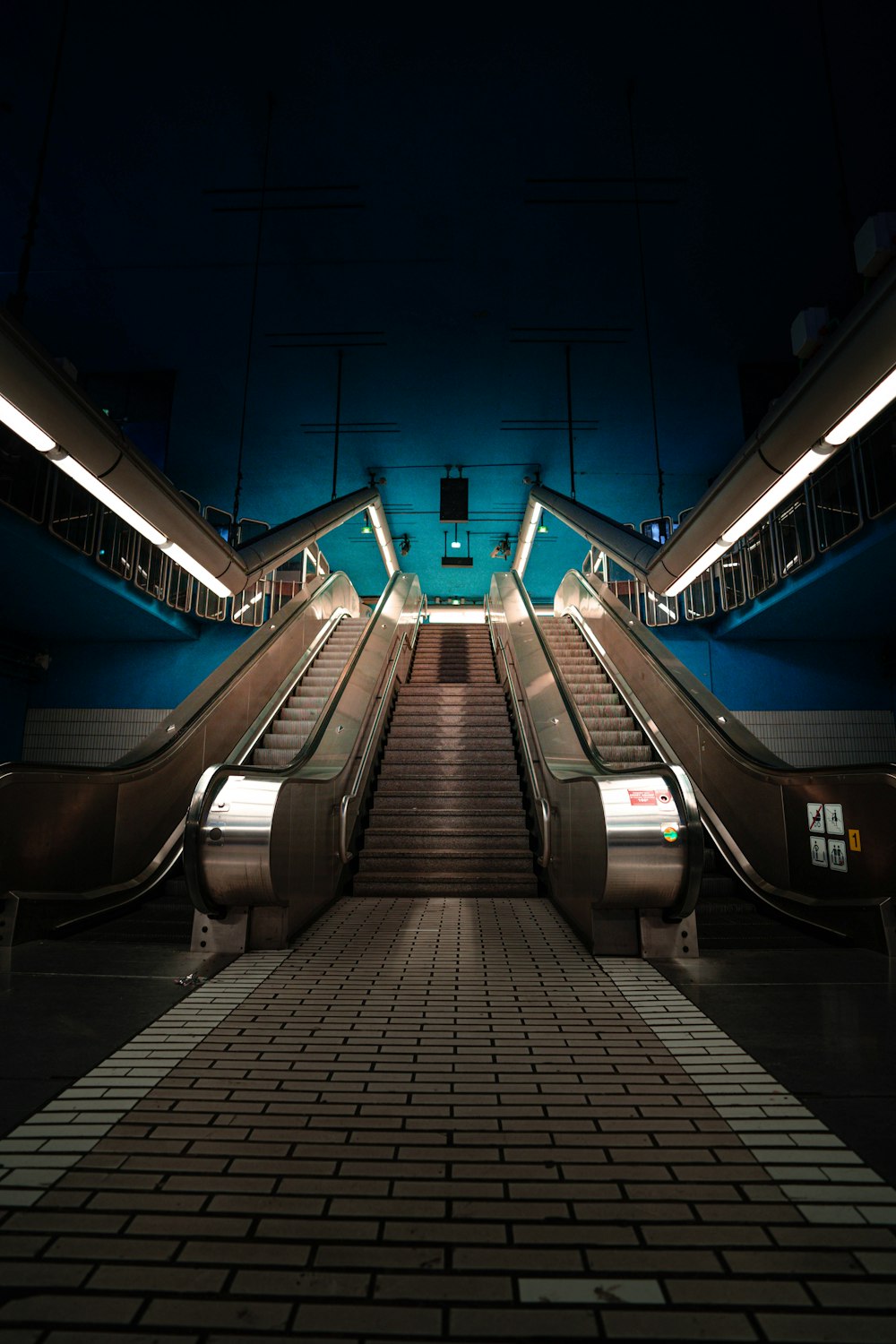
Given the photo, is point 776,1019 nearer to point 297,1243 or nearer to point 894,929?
point 894,929

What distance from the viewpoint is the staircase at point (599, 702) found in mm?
7023

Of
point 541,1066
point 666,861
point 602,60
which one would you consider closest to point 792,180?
point 602,60

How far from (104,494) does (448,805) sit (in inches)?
164

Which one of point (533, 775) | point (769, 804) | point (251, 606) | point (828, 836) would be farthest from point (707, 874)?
point (251, 606)

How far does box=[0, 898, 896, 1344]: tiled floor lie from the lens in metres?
1.20

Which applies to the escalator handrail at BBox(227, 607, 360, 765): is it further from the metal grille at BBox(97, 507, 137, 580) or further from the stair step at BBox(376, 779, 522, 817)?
the metal grille at BBox(97, 507, 137, 580)

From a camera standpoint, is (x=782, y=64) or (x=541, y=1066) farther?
(x=782, y=64)

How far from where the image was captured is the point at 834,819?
4.69 m

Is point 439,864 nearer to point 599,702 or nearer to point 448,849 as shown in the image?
point 448,849

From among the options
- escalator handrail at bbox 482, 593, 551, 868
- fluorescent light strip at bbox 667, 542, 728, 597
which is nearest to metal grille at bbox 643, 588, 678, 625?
escalator handrail at bbox 482, 593, 551, 868

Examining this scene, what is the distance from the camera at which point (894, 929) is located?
3850 millimetres

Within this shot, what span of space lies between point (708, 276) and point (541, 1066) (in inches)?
277

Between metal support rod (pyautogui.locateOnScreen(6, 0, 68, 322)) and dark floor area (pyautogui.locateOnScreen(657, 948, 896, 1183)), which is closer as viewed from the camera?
dark floor area (pyautogui.locateOnScreen(657, 948, 896, 1183))

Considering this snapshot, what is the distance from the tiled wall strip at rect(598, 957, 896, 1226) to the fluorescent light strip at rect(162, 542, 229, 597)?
4.14m
